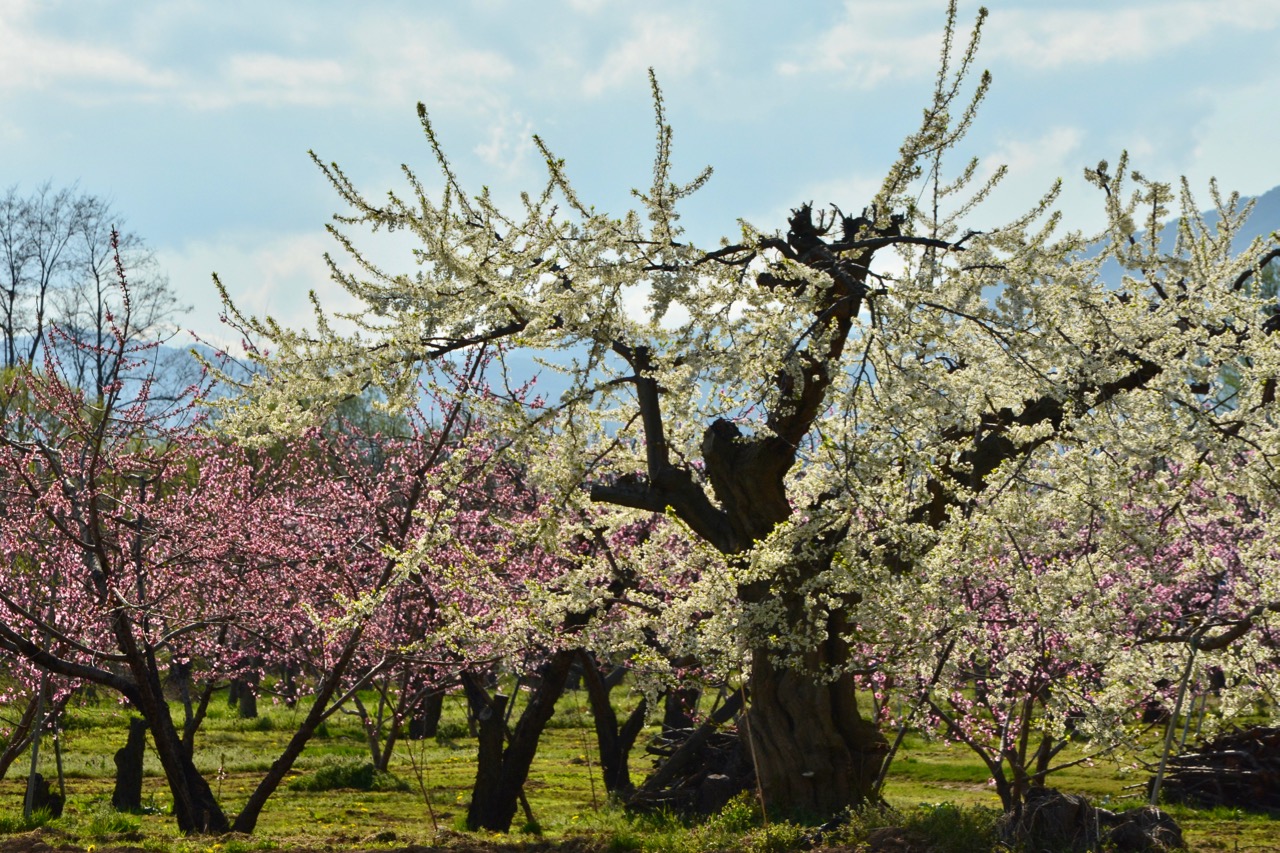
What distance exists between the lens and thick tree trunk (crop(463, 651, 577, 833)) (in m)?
10.9

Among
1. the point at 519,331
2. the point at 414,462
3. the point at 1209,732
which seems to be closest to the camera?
the point at 519,331

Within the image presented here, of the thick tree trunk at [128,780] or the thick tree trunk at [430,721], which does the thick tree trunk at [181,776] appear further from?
the thick tree trunk at [430,721]

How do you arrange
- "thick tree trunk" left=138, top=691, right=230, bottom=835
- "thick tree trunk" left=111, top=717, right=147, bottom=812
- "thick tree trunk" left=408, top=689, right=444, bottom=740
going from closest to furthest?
"thick tree trunk" left=138, top=691, right=230, bottom=835 < "thick tree trunk" left=111, top=717, right=147, bottom=812 < "thick tree trunk" left=408, top=689, right=444, bottom=740

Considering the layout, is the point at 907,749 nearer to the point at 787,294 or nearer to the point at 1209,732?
the point at 1209,732

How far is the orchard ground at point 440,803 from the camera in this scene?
7.62 meters

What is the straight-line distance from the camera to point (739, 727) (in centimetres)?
907

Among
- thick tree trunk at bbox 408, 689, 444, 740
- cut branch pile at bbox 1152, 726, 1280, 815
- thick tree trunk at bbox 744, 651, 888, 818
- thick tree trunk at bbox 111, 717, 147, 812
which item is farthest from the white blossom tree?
thick tree trunk at bbox 408, 689, 444, 740

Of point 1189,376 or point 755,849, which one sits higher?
point 1189,376

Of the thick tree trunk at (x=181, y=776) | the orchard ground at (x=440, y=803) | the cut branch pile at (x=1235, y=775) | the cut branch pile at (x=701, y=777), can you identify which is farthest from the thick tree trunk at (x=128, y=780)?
the cut branch pile at (x=1235, y=775)

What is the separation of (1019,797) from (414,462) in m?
8.53

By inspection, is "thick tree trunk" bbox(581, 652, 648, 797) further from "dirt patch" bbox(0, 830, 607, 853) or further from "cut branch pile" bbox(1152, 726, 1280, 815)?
"cut branch pile" bbox(1152, 726, 1280, 815)

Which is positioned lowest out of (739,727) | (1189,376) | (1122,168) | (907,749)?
(907,749)

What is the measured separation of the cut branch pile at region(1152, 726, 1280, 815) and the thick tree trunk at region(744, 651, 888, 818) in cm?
515

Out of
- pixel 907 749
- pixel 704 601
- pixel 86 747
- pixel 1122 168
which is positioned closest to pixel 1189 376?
pixel 1122 168
